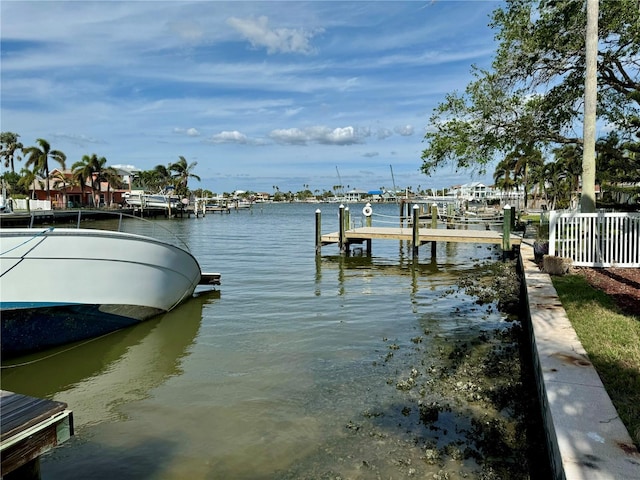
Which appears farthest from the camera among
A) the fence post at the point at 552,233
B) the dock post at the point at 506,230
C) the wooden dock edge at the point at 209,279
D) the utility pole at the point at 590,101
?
the dock post at the point at 506,230

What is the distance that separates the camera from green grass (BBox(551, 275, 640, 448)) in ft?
13.4

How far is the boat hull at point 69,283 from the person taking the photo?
786 cm

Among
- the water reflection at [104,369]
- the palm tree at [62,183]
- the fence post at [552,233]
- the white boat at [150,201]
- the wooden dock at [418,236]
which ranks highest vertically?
the palm tree at [62,183]

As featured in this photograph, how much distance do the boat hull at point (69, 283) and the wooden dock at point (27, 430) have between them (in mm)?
4941

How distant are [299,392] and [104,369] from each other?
3.44 m

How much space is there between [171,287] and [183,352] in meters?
2.53

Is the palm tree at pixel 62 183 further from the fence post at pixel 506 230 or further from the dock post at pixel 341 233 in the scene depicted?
the fence post at pixel 506 230

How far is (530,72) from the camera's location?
14000 millimetres

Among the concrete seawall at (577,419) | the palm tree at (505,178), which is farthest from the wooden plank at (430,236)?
the palm tree at (505,178)

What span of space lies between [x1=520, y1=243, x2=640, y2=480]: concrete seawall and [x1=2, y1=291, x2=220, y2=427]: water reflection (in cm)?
500

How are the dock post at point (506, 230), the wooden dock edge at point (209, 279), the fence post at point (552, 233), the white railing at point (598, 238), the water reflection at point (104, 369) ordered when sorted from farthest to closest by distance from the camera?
the dock post at point (506, 230) → the wooden dock edge at point (209, 279) → the fence post at point (552, 233) → the white railing at point (598, 238) → the water reflection at point (104, 369)

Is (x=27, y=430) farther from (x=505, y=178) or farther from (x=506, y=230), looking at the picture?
(x=505, y=178)

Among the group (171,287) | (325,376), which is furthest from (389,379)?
(171,287)

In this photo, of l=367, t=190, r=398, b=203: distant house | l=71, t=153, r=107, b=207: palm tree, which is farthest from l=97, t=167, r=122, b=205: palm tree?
l=367, t=190, r=398, b=203: distant house
